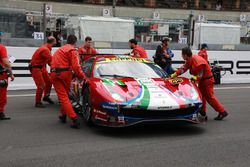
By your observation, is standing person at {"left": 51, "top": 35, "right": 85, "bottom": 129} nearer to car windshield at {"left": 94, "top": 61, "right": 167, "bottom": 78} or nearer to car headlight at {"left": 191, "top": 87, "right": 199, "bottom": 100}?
car windshield at {"left": 94, "top": 61, "right": 167, "bottom": 78}

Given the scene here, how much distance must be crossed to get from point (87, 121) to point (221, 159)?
272 centimetres

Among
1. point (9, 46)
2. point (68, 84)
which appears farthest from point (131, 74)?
point (9, 46)

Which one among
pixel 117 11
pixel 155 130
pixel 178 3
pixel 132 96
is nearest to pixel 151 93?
pixel 132 96

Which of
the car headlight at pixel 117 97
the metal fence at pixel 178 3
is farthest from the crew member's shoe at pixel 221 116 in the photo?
the metal fence at pixel 178 3

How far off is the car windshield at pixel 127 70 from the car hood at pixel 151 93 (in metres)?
0.38

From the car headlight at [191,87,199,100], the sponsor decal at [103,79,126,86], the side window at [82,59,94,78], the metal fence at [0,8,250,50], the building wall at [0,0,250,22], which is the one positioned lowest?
the car headlight at [191,87,199,100]

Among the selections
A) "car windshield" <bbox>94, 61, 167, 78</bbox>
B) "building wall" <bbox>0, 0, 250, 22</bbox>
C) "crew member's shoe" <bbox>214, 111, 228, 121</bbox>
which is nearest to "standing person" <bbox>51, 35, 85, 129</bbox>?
"car windshield" <bbox>94, 61, 167, 78</bbox>

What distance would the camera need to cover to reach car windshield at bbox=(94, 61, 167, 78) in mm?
8180

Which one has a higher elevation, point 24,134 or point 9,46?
point 9,46

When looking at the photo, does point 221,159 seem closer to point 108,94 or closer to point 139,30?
point 108,94

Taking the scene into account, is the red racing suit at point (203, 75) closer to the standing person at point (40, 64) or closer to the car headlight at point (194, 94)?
the car headlight at point (194, 94)

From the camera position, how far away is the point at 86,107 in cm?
780

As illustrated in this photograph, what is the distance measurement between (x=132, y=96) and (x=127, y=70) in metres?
1.42

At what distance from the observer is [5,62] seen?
802 centimetres
